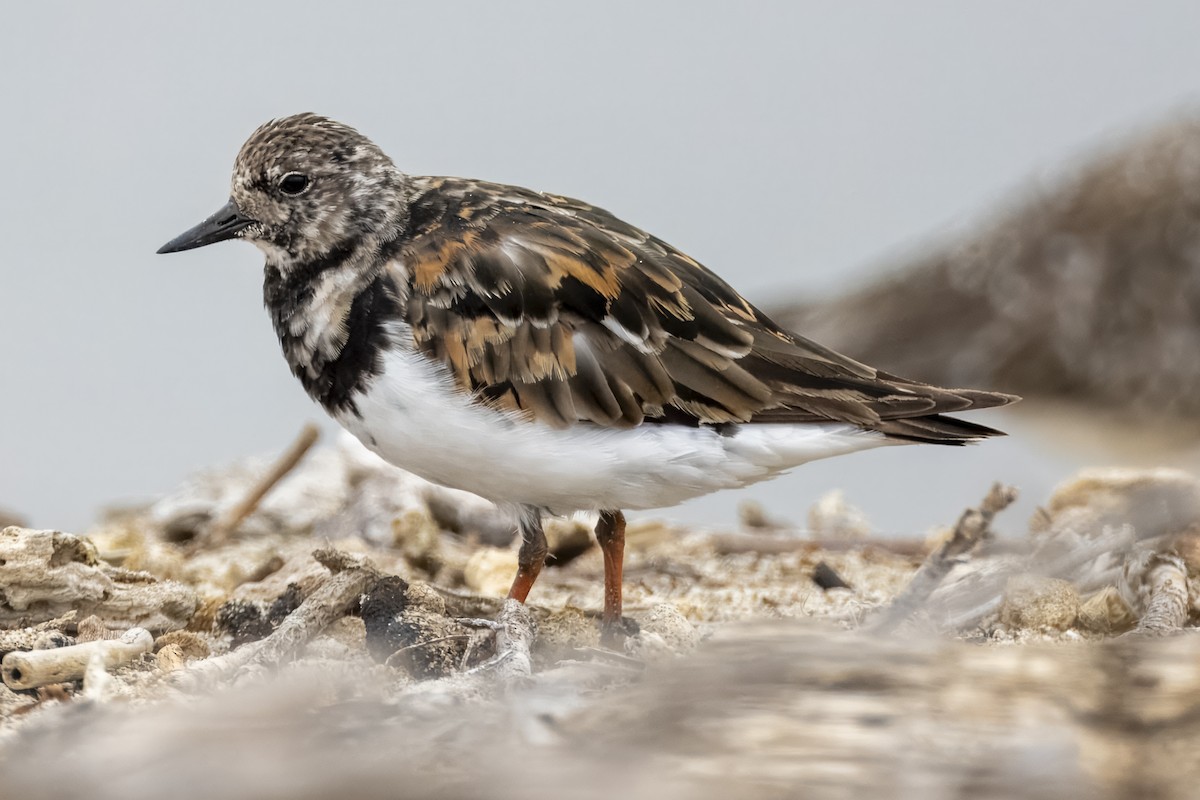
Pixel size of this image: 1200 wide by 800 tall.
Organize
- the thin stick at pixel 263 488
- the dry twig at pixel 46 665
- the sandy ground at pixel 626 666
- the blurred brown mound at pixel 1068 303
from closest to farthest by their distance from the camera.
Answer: the sandy ground at pixel 626 666
the dry twig at pixel 46 665
the thin stick at pixel 263 488
the blurred brown mound at pixel 1068 303

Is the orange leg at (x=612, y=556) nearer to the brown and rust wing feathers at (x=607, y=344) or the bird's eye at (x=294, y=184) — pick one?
the brown and rust wing feathers at (x=607, y=344)

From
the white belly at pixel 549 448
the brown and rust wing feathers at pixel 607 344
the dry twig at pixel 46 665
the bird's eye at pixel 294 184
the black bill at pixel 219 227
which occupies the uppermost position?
the bird's eye at pixel 294 184

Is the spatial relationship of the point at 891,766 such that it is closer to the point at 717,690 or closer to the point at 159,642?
the point at 717,690

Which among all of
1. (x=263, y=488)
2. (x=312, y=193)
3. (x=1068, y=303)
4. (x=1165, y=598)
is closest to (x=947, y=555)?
(x=1165, y=598)

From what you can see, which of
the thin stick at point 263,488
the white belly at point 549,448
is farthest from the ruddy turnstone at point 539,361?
the thin stick at point 263,488

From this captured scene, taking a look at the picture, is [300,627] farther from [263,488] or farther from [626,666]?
[263,488]

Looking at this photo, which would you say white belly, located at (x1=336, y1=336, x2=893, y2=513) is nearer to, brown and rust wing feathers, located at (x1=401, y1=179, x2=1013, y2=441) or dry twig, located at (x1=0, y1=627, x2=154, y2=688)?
brown and rust wing feathers, located at (x1=401, y1=179, x2=1013, y2=441)

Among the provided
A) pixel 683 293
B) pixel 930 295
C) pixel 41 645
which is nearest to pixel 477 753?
pixel 41 645
